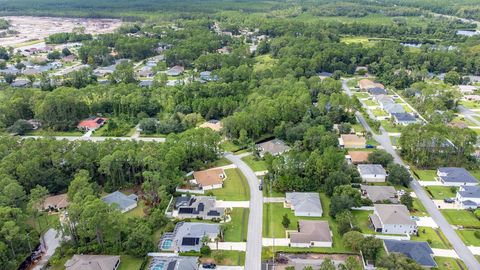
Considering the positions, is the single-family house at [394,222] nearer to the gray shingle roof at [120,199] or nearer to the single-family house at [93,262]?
the single-family house at [93,262]

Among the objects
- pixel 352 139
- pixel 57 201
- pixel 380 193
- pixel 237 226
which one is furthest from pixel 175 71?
pixel 380 193

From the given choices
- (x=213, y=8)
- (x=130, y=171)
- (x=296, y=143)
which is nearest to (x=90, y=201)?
(x=130, y=171)

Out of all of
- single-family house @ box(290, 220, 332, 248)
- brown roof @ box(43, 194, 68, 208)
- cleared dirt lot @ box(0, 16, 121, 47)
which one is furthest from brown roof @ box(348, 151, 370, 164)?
cleared dirt lot @ box(0, 16, 121, 47)

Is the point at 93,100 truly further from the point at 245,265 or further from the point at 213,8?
the point at 213,8

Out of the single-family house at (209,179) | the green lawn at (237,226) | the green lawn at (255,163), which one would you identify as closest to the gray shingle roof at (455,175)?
the green lawn at (255,163)

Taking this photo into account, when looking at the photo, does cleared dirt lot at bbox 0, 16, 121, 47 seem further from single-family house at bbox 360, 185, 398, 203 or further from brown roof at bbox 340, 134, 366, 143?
→ single-family house at bbox 360, 185, 398, 203

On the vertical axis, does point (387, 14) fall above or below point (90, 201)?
above
